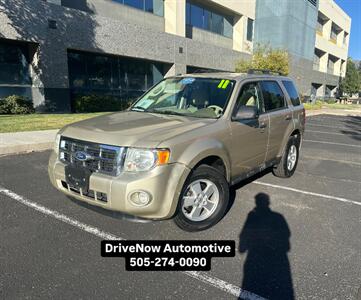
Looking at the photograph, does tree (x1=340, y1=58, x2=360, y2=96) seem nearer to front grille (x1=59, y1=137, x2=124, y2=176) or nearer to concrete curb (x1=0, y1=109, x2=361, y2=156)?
concrete curb (x1=0, y1=109, x2=361, y2=156)

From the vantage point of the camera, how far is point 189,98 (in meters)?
4.59

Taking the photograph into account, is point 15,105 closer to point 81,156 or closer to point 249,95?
point 81,156

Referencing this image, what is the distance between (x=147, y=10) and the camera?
2050cm

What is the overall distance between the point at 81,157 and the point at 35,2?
528 inches

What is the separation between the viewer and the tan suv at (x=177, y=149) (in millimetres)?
3168

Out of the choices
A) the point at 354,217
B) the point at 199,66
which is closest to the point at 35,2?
the point at 199,66

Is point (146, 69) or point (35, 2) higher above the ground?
point (35, 2)

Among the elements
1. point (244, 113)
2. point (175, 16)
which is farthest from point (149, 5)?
point (244, 113)

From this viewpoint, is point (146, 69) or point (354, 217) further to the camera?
point (146, 69)

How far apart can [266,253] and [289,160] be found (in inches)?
121

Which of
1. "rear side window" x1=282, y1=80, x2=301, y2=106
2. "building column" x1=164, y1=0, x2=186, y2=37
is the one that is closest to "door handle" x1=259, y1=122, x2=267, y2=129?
"rear side window" x1=282, y1=80, x2=301, y2=106

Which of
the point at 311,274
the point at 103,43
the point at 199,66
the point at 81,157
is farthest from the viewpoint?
the point at 199,66

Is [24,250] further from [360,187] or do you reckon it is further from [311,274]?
[360,187]

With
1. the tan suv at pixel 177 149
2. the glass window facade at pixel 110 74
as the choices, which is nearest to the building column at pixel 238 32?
the glass window facade at pixel 110 74
